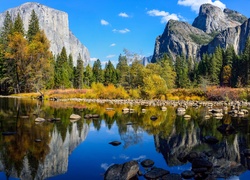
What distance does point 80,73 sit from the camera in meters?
69.2

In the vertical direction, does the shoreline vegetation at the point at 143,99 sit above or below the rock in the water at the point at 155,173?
above

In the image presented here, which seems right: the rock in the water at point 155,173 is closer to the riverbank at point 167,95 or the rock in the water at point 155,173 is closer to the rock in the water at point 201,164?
the rock in the water at point 201,164

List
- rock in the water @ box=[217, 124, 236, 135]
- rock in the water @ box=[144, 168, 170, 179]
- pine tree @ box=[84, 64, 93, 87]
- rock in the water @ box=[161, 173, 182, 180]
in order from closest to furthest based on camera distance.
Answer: rock in the water @ box=[161, 173, 182, 180] → rock in the water @ box=[144, 168, 170, 179] → rock in the water @ box=[217, 124, 236, 135] → pine tree @ box=[84, 64, 93, 87]

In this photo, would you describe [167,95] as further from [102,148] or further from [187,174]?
[187,174]

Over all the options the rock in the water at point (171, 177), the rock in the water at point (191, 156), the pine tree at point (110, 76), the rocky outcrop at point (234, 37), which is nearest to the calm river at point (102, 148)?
the rock in the water at point (191, 156)

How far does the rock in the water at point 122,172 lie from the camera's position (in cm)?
679

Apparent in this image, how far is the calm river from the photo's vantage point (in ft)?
25.2

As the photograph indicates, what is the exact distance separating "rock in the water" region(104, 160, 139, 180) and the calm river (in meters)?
0.41

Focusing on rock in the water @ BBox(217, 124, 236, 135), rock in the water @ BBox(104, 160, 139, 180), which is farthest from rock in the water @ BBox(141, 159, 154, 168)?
rock in the water @ BBox(217, 124, 236, 135)

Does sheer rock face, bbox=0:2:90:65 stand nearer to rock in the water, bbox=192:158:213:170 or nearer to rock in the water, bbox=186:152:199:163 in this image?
rock in the water, bbox=186:152:199:163

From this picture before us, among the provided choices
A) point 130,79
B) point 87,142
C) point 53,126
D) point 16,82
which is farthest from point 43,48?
point 87,142

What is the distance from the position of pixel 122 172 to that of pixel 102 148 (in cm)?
374

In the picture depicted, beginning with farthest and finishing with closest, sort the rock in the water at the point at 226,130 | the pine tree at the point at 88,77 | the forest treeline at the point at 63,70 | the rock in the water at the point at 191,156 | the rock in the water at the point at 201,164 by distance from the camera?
the pine tree at the point at 88,77 → the forest treeline at the point at 63,70 → the rock in the water at the point at 226,130 → the rock in the water at the point at 191,156 → the rock in the water at the point at 201,164

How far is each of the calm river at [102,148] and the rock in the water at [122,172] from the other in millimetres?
406
